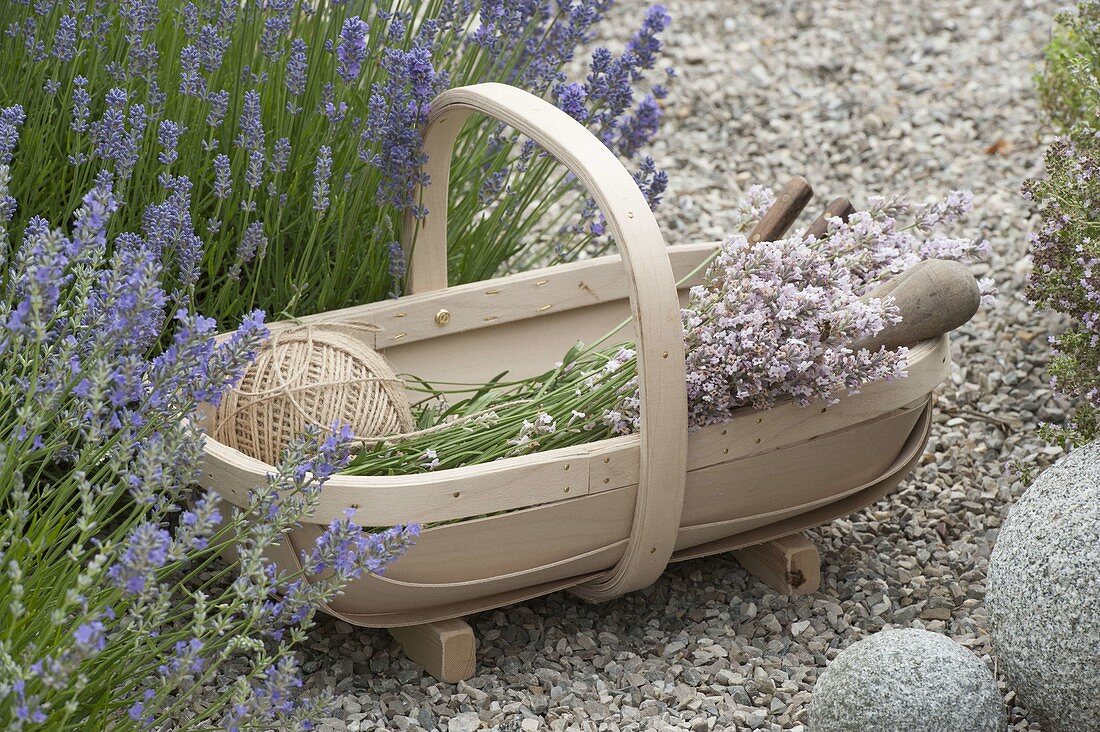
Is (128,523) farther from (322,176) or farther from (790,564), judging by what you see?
(790,564)

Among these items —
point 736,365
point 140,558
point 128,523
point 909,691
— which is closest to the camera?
point 140,558

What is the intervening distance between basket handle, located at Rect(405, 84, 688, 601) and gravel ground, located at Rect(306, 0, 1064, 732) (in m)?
Answer: 0.18

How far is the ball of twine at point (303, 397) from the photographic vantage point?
2.04 m

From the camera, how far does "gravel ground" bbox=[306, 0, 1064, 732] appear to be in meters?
2.08

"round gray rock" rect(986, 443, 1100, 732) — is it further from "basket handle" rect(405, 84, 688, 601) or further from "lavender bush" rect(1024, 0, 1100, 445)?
"basket handle" rect(405, 84, 688, 601)

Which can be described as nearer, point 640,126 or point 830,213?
point 830,213

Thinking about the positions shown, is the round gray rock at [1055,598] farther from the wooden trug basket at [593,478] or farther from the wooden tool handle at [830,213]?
the wooden tool handle at [830,213]

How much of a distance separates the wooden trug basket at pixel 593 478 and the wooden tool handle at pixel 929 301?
0.06 metres

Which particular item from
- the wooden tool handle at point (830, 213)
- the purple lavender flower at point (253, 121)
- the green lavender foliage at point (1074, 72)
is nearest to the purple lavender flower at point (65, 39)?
the purple lavender flower at point (253, 121)

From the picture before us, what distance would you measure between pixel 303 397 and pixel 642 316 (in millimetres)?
584

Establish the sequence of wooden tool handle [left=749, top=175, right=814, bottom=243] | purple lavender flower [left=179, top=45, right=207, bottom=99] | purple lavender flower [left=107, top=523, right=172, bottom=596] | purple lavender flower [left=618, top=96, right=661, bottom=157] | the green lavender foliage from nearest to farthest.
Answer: purple lavender flower [left=107, top=523, right=172, bottom=596], purple lavender flower [left=179, top=45, right=207, bottom=99], wooden tool handle [left=749, top=175, right=814, bottom=243], the green lavender foliage, purple lavender flower [left=618, top=96, right=661, bottom=157]

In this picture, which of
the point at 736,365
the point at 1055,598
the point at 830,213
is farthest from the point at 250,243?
the point at 1055,598

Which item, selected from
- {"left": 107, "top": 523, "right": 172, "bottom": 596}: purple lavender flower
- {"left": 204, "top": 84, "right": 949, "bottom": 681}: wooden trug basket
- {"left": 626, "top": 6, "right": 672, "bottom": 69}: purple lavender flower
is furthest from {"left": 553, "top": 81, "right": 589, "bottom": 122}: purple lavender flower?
{"left": 107, "top": 523, "right": 172, "bottom": 596}: purple lavender flower

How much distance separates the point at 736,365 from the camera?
1.98 metres
